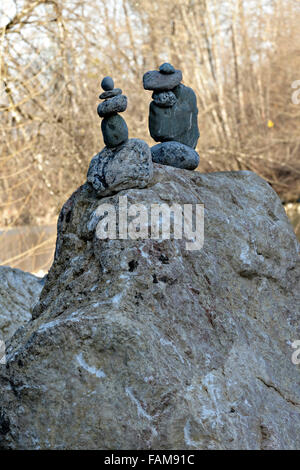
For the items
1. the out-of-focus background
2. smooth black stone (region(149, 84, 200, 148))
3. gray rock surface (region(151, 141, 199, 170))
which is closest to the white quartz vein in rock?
gray rock surface (region(151, 141, 199, 170))

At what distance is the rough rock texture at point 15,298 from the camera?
4.56 m

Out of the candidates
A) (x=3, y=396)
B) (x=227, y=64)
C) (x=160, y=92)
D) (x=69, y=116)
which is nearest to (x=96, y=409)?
(x=3, y=396)

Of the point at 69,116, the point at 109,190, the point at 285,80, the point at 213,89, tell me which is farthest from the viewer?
the point at 285,80

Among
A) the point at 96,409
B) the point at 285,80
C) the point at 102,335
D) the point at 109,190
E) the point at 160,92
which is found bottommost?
the point at 285,80

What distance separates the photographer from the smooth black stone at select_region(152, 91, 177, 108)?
3676 mm

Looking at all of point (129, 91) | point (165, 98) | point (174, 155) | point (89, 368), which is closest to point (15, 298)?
point (174, 155)

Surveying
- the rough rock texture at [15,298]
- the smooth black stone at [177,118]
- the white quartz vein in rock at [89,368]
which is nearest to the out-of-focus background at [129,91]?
the rough rock texture at [15,298]

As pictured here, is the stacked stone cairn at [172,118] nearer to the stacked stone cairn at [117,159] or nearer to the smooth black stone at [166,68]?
the smooth black stone at [166,68]

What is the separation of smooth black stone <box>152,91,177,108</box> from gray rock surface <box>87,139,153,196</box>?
2.30 ft

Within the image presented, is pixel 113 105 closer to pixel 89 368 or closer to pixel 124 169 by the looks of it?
pixel 124 169

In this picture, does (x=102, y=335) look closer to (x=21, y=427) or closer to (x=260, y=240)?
(x=21, y=427)
